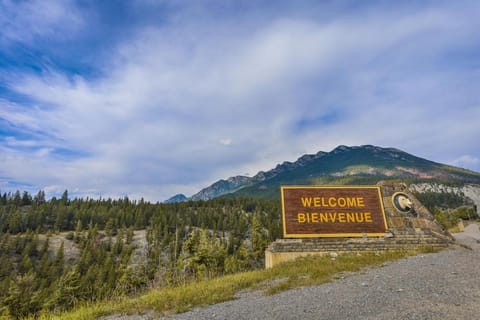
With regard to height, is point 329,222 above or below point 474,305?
above

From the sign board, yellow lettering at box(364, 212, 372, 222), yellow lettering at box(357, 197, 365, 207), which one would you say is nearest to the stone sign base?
the sign board

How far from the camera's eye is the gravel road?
525cm

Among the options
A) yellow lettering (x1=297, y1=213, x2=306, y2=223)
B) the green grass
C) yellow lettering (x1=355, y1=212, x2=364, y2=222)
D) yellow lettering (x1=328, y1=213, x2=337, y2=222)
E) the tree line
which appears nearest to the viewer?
the green grass

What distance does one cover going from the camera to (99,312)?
7.07 m

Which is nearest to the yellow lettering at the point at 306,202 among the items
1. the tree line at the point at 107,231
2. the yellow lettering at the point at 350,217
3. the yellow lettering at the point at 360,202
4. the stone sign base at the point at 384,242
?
the stone sign base at the point at 384,242

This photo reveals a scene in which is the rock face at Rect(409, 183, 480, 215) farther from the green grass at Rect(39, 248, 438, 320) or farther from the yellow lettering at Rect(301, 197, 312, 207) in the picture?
the green grass at Rect(39, 248, 438, 320)

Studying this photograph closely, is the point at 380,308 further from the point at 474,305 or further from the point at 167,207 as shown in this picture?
the point at 167,207

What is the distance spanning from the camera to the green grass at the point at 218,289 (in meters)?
7.05

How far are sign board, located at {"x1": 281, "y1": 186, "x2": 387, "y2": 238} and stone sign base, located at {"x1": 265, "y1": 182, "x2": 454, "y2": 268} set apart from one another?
504 mm

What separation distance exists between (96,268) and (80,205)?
253 feet

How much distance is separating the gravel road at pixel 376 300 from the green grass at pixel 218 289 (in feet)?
2.02

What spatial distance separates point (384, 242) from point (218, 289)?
457 inches

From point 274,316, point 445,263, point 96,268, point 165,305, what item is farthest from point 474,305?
point 96,268

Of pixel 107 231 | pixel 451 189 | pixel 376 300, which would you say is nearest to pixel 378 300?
pixel 376 300
